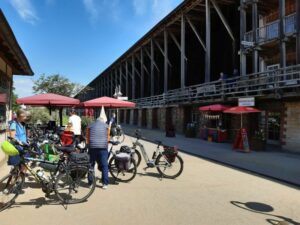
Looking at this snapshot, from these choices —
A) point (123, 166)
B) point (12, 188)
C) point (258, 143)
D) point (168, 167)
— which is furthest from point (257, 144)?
point (12, 188)

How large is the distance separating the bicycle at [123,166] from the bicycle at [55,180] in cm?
147

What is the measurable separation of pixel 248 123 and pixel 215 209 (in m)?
14.9

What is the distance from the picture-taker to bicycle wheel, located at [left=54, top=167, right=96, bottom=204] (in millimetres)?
6637

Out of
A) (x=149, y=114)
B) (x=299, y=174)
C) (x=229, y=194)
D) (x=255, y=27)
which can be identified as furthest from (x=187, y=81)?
(x=229, y=194)

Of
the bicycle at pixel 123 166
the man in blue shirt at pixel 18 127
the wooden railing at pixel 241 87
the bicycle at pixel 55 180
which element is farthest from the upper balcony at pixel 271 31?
the man in blue shirt at pixel 18 127

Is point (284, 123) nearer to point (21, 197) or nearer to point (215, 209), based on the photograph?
point (215, 209)

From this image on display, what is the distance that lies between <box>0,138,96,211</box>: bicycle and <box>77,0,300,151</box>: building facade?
11901mm

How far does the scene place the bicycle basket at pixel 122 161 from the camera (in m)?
8.51

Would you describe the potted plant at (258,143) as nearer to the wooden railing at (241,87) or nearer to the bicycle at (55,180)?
the wooden railing at (241,87)

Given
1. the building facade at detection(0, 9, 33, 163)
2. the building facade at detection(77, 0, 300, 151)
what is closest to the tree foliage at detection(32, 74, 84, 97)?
the building facade at detection(77, 0, 300, 151)

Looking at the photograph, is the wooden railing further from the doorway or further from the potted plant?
the potted plant

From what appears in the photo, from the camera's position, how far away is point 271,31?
2170 centimetres

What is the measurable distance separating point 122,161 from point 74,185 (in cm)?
187

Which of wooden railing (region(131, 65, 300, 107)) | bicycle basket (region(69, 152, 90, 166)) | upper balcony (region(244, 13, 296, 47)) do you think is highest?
upper balcony (region(244, 13, 296, 47))
